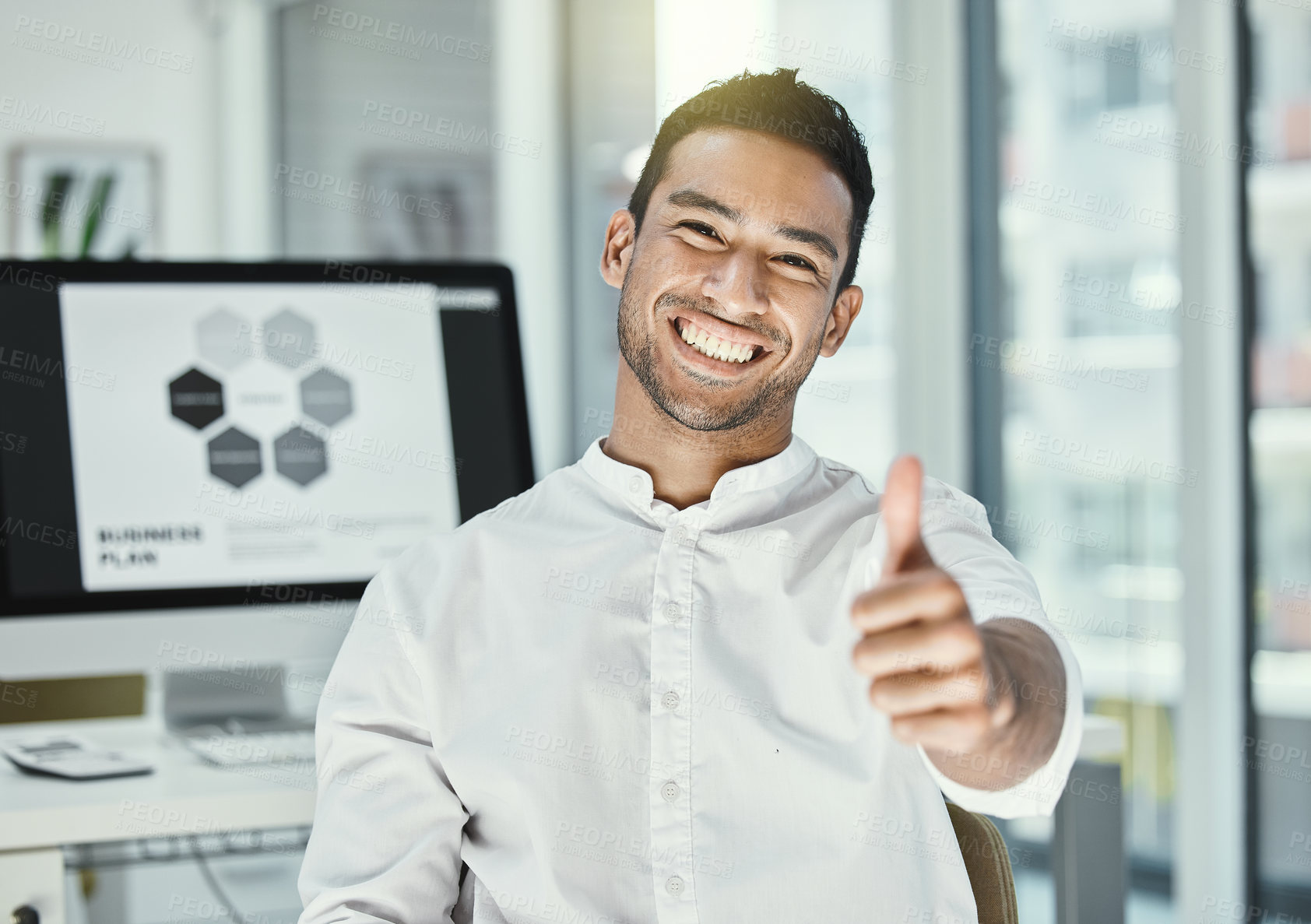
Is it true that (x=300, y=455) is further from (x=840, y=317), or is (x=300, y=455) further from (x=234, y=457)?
(x=840, y=317)

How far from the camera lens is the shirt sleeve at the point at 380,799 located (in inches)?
43.6

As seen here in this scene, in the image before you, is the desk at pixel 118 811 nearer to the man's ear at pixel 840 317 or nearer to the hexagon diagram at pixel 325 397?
the hexagon diagram at pixel 325 397

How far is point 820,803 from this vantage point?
3.61 ft

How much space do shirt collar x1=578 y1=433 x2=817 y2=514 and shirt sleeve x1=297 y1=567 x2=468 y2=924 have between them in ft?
0.82

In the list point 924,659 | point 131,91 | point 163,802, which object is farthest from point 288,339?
point 131,91

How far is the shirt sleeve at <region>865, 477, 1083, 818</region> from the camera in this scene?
900 mm

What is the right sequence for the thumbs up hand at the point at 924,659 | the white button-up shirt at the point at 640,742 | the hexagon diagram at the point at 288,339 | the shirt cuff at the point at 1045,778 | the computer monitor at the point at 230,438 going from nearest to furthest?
the thumbs up hand at the point at 924,659 → the shirt cuff at the point at 1045,778 → the white button-up shirt at the point at 640,742 → the computer monitor at the point at 230,438 → the hexagon diagram at the point at 288,339

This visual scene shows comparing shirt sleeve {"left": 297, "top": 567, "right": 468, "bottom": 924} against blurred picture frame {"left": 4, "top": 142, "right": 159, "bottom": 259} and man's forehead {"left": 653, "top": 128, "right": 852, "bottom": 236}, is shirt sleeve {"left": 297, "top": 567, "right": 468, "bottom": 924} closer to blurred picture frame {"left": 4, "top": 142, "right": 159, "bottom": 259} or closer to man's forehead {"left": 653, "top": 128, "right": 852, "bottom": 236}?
man's forehead {"left": 653, "top": 128, "right": 852, "bottom": 236}

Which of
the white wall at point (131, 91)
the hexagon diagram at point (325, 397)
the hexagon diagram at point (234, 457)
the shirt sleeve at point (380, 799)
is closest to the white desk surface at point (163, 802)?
the shirt sleeve at point (380, 799)

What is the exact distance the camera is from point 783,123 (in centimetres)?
125

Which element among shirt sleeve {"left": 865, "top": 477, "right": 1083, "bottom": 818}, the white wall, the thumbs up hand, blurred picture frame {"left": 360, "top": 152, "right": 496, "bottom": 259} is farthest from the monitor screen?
the white wall

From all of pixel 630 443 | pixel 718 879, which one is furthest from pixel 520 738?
pixel 630 443

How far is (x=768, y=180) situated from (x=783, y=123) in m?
0.07

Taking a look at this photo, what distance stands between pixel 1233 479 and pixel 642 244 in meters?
1.32
